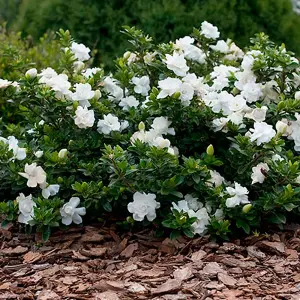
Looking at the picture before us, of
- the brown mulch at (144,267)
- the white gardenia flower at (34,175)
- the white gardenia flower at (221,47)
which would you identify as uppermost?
the white gardenia flower at (221,47)

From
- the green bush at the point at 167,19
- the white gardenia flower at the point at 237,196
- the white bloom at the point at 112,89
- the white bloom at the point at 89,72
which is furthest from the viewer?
the green bush at the point at 167,19

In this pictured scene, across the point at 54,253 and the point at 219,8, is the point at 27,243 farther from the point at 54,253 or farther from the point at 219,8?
the point at 219,8

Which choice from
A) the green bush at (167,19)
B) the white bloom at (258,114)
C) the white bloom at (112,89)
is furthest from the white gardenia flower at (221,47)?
the green bush at (167,19)

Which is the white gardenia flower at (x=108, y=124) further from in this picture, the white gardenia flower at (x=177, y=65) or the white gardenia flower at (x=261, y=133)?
the white gardenia flower at (x=261, y=133)

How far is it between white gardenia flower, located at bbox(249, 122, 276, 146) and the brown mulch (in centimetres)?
48

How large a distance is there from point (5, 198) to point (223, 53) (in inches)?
67.6

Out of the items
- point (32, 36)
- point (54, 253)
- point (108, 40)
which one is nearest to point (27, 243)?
point (54, 253)

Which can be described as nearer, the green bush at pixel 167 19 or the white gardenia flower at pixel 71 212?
the white gardenia flower at pixel 71 212

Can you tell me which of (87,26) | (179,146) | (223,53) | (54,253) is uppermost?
(87,26)

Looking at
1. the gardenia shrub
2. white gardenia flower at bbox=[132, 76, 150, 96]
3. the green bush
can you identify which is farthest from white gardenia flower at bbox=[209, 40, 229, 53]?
the green bush

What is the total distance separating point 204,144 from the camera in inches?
154

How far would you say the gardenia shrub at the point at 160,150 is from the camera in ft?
11.6

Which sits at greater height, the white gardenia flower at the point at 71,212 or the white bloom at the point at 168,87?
the white bloom at the point at 168,87

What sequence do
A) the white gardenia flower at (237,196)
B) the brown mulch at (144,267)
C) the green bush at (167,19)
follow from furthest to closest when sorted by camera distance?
the green bush at (167,19)
the white gardenia flower at (237,196)
the brown mulch at (144,267)
